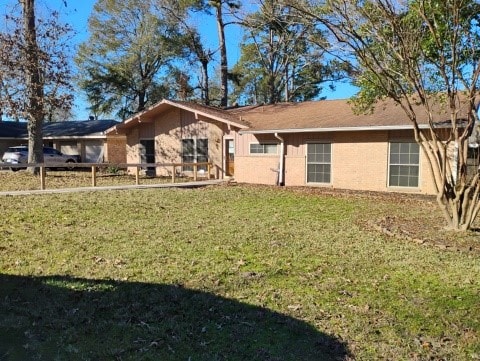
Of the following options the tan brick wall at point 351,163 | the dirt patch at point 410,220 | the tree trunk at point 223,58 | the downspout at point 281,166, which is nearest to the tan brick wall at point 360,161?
the tan brick wall at point 351,163

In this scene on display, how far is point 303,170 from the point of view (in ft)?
57.7

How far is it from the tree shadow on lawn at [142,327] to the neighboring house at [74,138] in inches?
1056

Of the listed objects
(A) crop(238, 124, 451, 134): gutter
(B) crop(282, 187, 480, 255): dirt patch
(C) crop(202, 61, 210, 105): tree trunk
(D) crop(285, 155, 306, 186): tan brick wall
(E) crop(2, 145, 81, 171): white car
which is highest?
(C) crop(202, 61, 210, 105): tree trunk

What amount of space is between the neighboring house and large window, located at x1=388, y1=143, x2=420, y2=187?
68.2 feet

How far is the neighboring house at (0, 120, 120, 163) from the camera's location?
3188 centimetres

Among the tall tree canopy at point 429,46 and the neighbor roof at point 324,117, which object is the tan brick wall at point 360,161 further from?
the tall tree canopy at point 429,46

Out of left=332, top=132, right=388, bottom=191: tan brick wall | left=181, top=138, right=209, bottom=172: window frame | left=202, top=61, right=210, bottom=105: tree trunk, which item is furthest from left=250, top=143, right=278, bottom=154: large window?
left=202, top=61, right=210, bottom=105: tree trunk

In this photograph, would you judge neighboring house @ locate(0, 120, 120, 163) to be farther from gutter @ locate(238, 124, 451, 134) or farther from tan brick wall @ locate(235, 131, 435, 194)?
tan brick wall @ locate(235, 131, 435, 194)

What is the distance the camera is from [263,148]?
62.0ft

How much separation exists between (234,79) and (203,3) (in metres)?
6.07

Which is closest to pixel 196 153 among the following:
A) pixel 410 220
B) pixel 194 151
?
pixel 194 151

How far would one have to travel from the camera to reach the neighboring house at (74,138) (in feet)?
105

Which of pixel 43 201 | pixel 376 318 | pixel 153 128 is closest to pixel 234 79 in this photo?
pixel 153 128

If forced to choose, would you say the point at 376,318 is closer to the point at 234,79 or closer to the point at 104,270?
the point at 104,270
